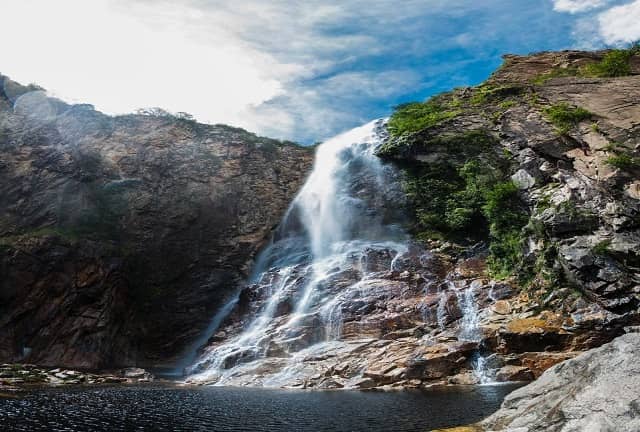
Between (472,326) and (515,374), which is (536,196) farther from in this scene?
(515,374)

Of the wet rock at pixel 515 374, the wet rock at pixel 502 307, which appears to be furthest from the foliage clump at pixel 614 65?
the wet rock at pixel 515 374

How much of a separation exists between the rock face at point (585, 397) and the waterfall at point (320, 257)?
16.9m

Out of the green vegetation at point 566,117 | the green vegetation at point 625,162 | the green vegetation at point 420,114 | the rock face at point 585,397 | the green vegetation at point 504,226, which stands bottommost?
the rock face at point 585,397

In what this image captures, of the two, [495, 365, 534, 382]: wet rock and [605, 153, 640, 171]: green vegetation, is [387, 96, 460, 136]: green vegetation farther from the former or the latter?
[495, 365, 534, 382]: wet rock

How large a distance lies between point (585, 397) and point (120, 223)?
39565 mm

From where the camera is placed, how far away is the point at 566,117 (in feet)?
121

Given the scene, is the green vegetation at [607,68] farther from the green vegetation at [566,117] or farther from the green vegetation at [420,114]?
the green vegetation at [420,114]

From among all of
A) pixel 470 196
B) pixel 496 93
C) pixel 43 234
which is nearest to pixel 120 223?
pixel 43 234

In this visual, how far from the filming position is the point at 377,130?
168ft

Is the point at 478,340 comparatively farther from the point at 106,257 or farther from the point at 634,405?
the point at 106,257

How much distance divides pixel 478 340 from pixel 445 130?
72.7 ft

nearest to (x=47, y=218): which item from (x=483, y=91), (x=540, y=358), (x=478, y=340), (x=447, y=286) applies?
(x=447, y=286)

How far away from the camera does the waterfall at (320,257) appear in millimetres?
29672

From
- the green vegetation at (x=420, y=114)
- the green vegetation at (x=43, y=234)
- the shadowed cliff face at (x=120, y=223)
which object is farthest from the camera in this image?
the green vegetation at (x=420, y=114)
